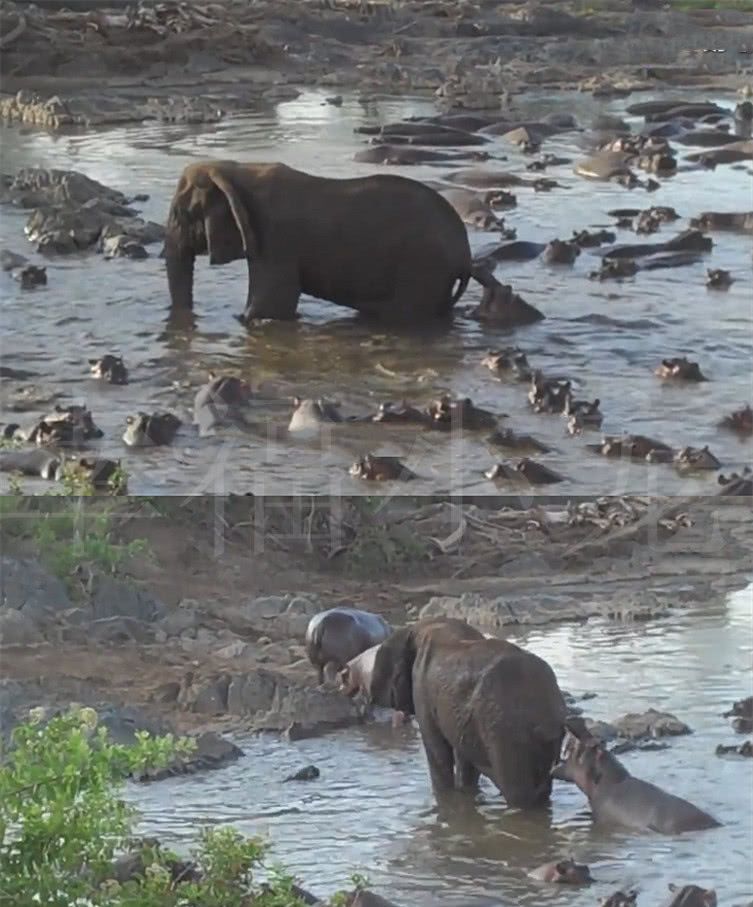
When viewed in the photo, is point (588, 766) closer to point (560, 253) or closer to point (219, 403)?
point (219, 403)

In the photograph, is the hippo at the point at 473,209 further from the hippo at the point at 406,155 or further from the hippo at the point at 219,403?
the hippo at the point at 219,403

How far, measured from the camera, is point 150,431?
5.11 meters

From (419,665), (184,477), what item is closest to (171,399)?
(184,477)

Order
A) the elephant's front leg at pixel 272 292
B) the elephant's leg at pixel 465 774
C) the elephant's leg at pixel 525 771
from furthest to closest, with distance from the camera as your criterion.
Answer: the elephant's front leg at pixel 272 292, the elephant's leg at pixel 465 774, the elephant's leg at pixel 525 771

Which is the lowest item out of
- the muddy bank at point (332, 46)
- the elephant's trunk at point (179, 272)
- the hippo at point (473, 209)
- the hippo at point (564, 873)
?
the hippo at point (564, 873)

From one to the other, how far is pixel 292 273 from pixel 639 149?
4062 mm

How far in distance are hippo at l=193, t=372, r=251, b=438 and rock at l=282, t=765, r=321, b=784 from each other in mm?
847

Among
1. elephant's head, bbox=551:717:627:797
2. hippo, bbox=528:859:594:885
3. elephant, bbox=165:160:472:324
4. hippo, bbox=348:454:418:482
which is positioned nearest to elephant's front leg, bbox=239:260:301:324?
elephant, bbox=165:160:472:324

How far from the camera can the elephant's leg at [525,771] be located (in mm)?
5191

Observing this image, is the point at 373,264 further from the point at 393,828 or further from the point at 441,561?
the point at 393,828

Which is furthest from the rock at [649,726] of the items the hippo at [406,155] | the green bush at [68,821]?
the hippo at [406,155]

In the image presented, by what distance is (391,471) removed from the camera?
5004 mm

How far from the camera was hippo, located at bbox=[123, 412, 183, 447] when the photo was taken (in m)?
5.09

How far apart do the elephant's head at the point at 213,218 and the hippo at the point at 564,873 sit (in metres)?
2.69
